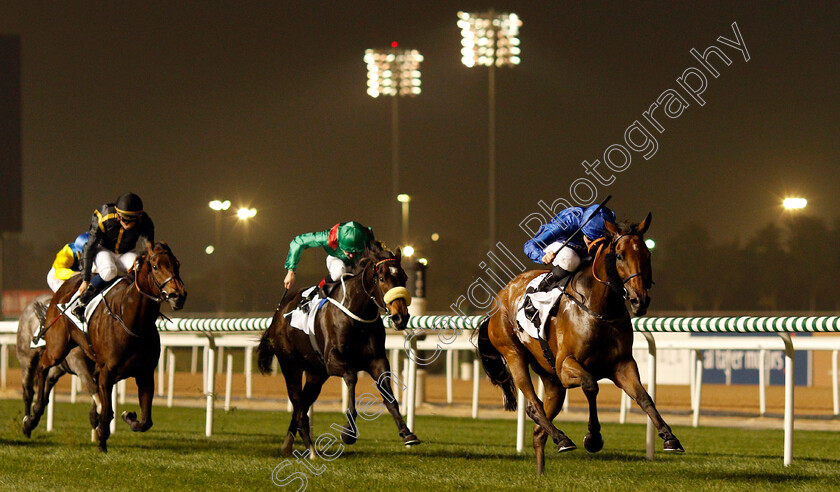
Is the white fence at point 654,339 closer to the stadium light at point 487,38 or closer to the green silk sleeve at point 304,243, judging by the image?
the green silk sleeve at point 304,243

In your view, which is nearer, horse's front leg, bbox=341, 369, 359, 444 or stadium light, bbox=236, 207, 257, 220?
horse's front leg, bbox=341, 369, 359, 444

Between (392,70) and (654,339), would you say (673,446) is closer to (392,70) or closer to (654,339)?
(654,339)

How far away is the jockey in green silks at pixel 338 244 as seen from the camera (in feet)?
24.2

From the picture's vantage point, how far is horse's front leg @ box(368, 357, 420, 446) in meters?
6.16

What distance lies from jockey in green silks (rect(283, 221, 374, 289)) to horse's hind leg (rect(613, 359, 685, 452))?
7.25 feet

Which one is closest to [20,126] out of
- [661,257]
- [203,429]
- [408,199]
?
[408,199]

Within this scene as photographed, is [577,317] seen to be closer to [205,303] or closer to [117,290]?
[117,290]

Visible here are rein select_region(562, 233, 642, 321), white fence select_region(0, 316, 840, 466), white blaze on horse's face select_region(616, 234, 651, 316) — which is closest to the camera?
white blaze on horse's face select_region(616, 234, 651, 316)

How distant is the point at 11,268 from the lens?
3659 centimetres

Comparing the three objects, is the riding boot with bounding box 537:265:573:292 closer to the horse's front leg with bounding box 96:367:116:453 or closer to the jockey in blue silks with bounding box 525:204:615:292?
the jockey in blue silks with bounding box 525:204:615:292

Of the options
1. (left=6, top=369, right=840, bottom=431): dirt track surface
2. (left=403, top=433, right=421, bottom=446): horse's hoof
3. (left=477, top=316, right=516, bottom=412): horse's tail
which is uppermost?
(left=477, top=316, right=516, bottom=412): horse's tail

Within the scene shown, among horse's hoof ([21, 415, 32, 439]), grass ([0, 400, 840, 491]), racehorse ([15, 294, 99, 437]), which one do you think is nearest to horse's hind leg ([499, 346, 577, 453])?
grass ([0, 400, 840, 491])

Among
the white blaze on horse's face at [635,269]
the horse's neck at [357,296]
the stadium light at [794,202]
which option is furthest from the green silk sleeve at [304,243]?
the stadium light at [794,202]

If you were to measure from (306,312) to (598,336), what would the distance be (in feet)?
8.01
